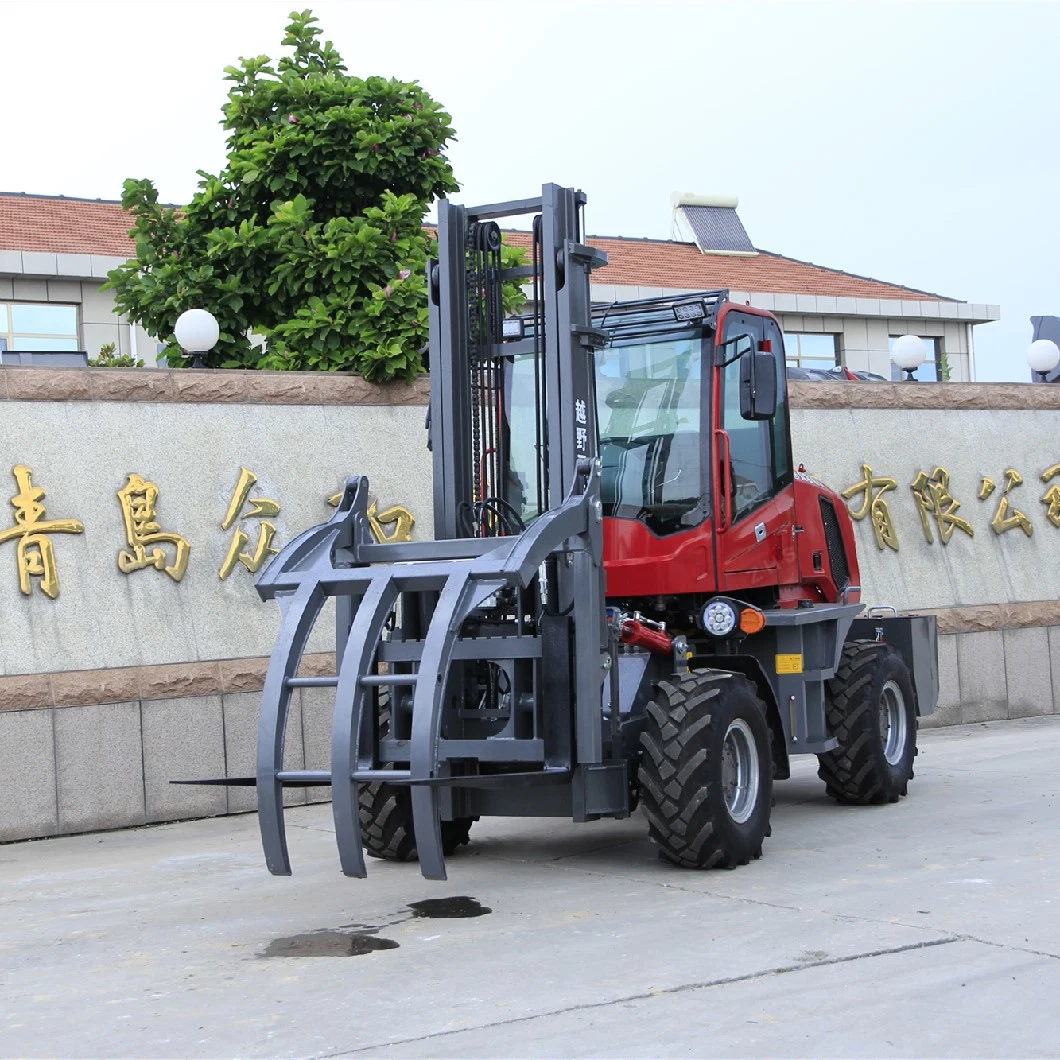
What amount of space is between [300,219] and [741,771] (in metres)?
7.94

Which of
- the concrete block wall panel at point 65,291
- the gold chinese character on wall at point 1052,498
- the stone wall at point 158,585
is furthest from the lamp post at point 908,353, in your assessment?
the concrete block wall panel at point 65,291

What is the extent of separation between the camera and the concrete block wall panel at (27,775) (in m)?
10.9

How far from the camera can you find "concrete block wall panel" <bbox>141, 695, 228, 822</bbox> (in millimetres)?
11484

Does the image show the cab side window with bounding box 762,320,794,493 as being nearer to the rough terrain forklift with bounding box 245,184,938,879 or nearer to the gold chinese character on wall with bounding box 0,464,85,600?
the rough terrain forklift with bounding box 245,184,938,879

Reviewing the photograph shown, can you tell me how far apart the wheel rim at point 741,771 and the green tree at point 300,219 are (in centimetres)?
623

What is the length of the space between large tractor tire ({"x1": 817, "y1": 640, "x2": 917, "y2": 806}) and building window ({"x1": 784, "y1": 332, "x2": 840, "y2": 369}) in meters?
26.2

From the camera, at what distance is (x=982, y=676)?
16391 millimetres

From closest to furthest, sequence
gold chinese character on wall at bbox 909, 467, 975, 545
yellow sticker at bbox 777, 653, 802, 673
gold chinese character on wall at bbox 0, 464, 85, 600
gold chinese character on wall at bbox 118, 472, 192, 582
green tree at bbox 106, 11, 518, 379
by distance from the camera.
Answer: yellow sticker at bbox 777, 653, 802, 673, gold chinese character on wall at bbox 0, 464, 85, 600, gold chinese character on wall at bbox 118, 472, 192, 582, green tree at bbox 106, 11, 518, 379, gold chinese character on wall at bbox 909, 467, 975, 545

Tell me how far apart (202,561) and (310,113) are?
5397mm

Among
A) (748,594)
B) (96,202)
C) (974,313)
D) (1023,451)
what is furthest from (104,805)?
(974,313)

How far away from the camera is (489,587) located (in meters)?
7.55

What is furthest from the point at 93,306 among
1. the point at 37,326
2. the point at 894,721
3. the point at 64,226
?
the point at 894,721

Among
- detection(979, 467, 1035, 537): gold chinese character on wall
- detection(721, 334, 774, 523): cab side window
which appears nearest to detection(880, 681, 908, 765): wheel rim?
detection(721, 334, 774, 523): cab side window

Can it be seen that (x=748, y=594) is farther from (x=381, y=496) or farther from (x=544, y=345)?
(x=381, y=496)
